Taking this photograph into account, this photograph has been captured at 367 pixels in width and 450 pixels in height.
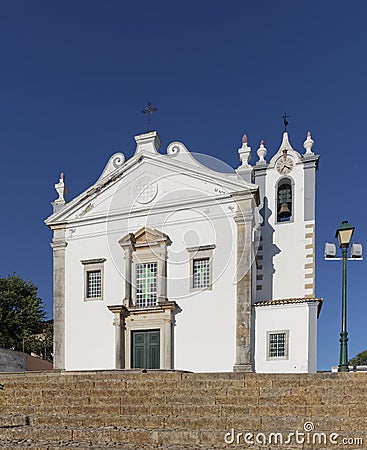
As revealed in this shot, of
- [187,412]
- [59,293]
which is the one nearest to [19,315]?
[59,293]

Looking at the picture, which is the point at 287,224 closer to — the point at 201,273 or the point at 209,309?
the point at 201,273

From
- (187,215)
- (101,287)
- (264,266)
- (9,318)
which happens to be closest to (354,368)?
(264,266)

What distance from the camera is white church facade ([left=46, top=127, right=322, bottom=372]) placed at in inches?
616

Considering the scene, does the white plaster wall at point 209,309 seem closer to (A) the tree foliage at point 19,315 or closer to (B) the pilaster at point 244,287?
(B) the pilaster at point 244,287

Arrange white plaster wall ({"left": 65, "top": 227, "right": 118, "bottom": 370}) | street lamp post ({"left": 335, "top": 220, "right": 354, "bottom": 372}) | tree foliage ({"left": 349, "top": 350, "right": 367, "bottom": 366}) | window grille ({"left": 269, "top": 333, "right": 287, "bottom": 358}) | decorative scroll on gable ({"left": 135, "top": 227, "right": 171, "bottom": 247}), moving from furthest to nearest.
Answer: tree foliage ({"left": 349, "top": 350, "right": 367, "bottom": 366}), white plaster wall ({"left": 65, "top": 227, "right": 118, "bottom": 370}), decorative scroll on gable ({"left": 135, "top": 227, "right": 171, "bottom": 247}), window grille ({"left": 269, "top": 333, "right": 287, "bottom": 358}), street lamp post ({"left": 335, "top": 220, "right": 354, "bottom": 372})

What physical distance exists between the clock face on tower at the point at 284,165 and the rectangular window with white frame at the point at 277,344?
6.07 metres

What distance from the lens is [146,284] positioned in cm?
1714

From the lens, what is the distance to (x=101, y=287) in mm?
17672

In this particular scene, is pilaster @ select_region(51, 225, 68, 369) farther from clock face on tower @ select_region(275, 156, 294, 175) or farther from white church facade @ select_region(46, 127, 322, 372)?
clock face on tower @ select_region(275, 156, 294, 175)

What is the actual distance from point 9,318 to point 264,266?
1514 centimetres

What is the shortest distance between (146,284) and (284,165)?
6.79 m

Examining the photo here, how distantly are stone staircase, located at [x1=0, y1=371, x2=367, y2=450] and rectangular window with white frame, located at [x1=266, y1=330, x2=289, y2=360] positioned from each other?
5.81 metres

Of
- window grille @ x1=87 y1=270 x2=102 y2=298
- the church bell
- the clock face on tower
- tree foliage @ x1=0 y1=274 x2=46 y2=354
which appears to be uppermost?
the clock face on tower

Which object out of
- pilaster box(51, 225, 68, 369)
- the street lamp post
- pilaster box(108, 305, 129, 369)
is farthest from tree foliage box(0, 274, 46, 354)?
the street lamp post
